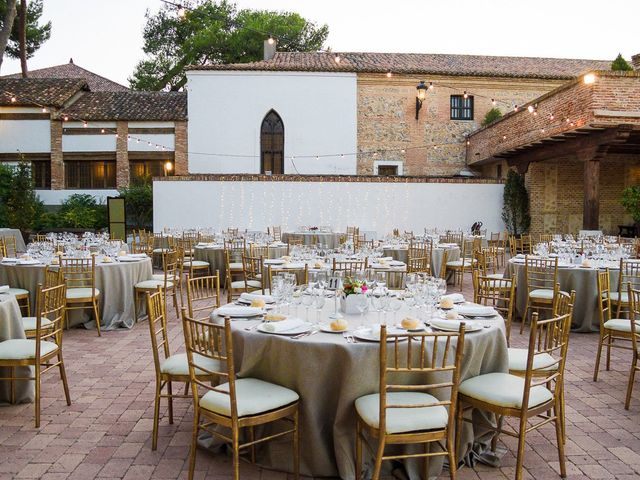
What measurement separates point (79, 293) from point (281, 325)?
4.38 metres

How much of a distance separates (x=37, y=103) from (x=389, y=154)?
14.1 metres

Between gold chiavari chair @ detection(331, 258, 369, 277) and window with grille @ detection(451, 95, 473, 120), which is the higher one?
window with grille @ detection(451, 95, 473, 120)

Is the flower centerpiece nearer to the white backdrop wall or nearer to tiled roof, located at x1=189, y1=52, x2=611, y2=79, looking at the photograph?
the white backdrop wall

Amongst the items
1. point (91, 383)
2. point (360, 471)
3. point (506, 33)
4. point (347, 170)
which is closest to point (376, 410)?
point (360, 471)

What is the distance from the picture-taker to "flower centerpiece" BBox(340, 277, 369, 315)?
415 cm

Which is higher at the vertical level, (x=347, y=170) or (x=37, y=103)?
(x=37, y=103)

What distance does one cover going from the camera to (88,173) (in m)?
22.5

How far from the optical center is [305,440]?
10.9ft

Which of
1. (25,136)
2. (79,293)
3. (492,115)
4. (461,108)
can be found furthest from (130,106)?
(79,293)

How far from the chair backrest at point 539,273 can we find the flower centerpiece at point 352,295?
12.6 ft

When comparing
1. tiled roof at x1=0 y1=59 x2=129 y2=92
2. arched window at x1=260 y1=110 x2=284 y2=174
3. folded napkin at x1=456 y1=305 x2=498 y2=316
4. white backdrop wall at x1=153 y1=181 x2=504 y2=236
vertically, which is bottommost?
folded napkin at x1=456 y1=305 x2=498 y2=316

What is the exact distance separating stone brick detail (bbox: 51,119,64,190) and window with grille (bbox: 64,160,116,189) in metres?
0.38

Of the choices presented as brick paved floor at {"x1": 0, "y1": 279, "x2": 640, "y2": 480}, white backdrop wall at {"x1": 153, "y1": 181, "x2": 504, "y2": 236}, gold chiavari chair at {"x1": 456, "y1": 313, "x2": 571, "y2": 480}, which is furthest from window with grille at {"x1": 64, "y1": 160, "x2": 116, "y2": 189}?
gold chiavari chair at {"x1": 456, "y1": 313, "x2": 571, "y2": 480}

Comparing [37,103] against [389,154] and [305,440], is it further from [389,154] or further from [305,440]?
[305,440]
